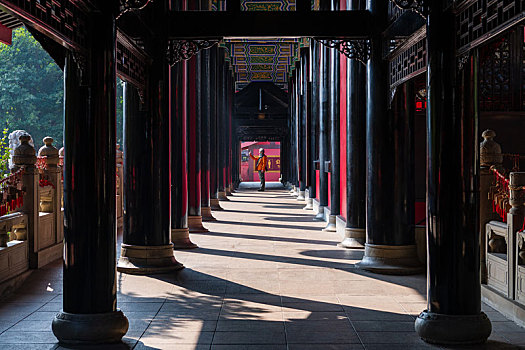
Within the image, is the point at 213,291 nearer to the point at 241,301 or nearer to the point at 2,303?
the point at 241,301

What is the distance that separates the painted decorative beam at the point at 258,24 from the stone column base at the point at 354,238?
2924mm

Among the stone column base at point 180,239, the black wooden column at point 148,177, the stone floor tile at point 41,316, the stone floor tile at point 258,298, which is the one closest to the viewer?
the stone floor tile at point 41,316

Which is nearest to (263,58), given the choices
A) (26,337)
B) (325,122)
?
(325,122)

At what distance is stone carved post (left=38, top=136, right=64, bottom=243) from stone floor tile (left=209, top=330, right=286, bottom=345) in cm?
375

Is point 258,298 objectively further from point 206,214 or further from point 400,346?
point 206,214

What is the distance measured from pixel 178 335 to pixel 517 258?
2.47 meters

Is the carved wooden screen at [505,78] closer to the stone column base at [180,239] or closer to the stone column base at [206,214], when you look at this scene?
the stone column base at [180,239]

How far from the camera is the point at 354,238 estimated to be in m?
7.77

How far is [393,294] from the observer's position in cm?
495

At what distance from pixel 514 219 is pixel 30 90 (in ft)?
92.1

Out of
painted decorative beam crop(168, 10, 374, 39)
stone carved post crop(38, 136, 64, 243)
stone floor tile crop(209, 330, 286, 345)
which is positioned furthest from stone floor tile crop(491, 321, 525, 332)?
stone carved post crop(38, 136, 64, 243)

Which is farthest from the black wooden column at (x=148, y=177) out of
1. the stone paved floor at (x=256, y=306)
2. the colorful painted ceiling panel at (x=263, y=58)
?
the colorful painted ceiling panel at (x=263, y=58)

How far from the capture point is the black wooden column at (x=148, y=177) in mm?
5793

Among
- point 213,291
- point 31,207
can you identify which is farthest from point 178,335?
point 31,207
